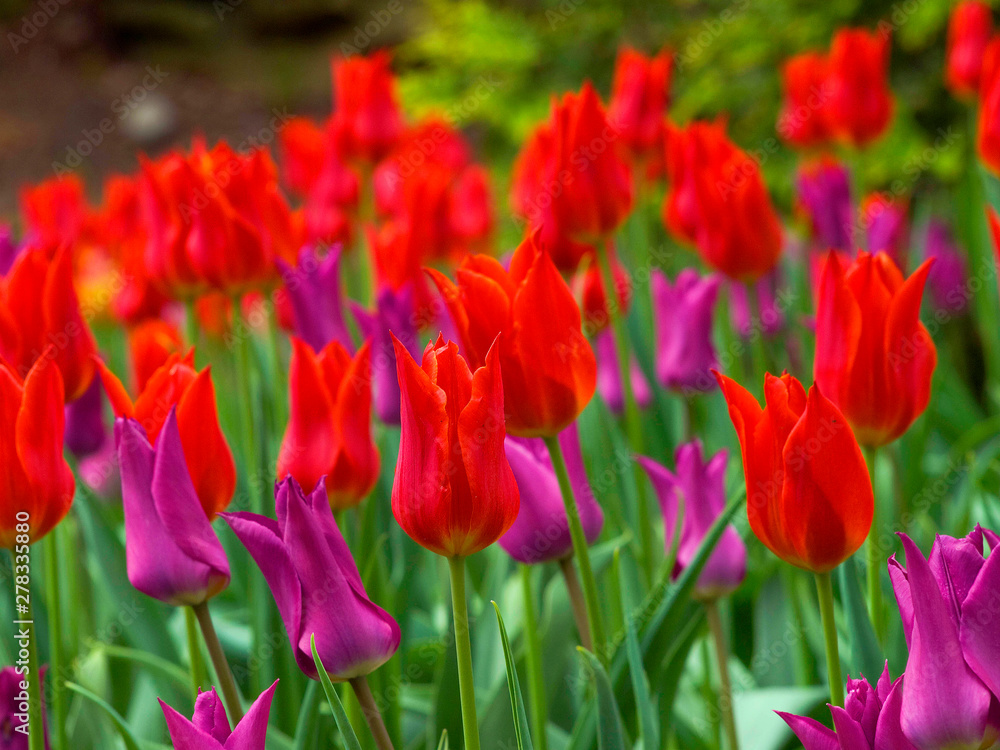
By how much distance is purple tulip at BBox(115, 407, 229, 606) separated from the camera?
0.82 m

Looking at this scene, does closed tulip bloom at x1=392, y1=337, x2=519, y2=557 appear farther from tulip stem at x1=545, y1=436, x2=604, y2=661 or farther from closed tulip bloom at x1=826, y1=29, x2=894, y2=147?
closed tulip bloom at x1=826, y1=29, x2=894, y2=147

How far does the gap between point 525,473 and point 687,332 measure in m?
0.71

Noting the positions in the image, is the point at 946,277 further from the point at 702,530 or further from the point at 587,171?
the point at 702,530

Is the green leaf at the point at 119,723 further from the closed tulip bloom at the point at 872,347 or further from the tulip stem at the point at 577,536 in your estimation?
the closed tulip bloom at the point at 872,347

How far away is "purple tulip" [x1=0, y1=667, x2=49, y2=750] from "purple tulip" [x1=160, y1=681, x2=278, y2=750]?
28cm

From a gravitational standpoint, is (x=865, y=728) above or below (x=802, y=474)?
below

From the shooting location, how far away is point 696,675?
1453 millimetres

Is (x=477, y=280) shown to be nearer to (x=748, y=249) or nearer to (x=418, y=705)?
(x=418, y=705)

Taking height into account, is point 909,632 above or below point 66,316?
below

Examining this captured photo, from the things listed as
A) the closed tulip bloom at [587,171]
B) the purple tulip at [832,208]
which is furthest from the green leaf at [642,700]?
the purple tulip at [832,208]

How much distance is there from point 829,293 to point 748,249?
2.46ft

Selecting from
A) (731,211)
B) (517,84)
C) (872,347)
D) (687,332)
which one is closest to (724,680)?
(872,347)

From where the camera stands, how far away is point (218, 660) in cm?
87

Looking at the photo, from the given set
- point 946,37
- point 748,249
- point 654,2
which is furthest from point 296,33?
point 748,249
